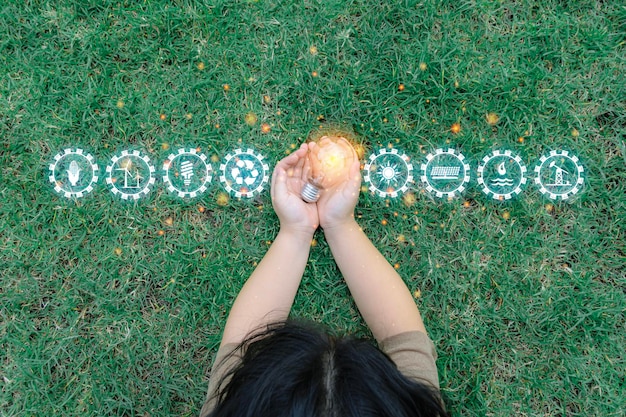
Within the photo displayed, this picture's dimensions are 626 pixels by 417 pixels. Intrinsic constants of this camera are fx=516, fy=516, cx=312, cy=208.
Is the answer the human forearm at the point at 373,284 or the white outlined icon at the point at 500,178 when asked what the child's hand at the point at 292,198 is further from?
the white outlined icon at the point at 500,178

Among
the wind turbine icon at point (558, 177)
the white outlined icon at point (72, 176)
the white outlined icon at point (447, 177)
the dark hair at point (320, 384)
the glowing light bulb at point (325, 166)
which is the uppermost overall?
the white outlined icon at point (72, 176)

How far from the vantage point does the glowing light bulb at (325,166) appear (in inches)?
75.1

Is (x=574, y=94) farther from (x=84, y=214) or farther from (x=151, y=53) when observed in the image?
(x=84, y=214)

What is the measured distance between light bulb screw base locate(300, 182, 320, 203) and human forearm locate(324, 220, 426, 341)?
5.2 inches

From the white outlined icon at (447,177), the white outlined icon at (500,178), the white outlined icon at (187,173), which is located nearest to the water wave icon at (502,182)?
the white outlined icon at (500,178)

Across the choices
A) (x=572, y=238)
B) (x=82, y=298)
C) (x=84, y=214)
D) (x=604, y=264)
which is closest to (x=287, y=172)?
(x=84, y=214)

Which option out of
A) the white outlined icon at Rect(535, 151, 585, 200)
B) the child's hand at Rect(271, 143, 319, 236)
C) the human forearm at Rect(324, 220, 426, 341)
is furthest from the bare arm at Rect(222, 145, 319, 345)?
the white outlined icon at Rect(535, 151, 585, 200)

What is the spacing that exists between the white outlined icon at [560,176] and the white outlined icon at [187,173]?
1296mm

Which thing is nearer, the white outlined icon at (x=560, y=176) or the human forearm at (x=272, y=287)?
the human forearm at (x=272, y=287)

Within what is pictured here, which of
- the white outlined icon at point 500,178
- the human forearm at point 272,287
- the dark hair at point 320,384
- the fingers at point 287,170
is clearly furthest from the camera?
the white outlined icon at point 500,178

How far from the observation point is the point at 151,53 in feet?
6.72

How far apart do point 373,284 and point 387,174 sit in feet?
1.45

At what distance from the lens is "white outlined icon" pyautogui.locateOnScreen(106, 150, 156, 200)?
2018 mm

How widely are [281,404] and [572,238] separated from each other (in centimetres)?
134
